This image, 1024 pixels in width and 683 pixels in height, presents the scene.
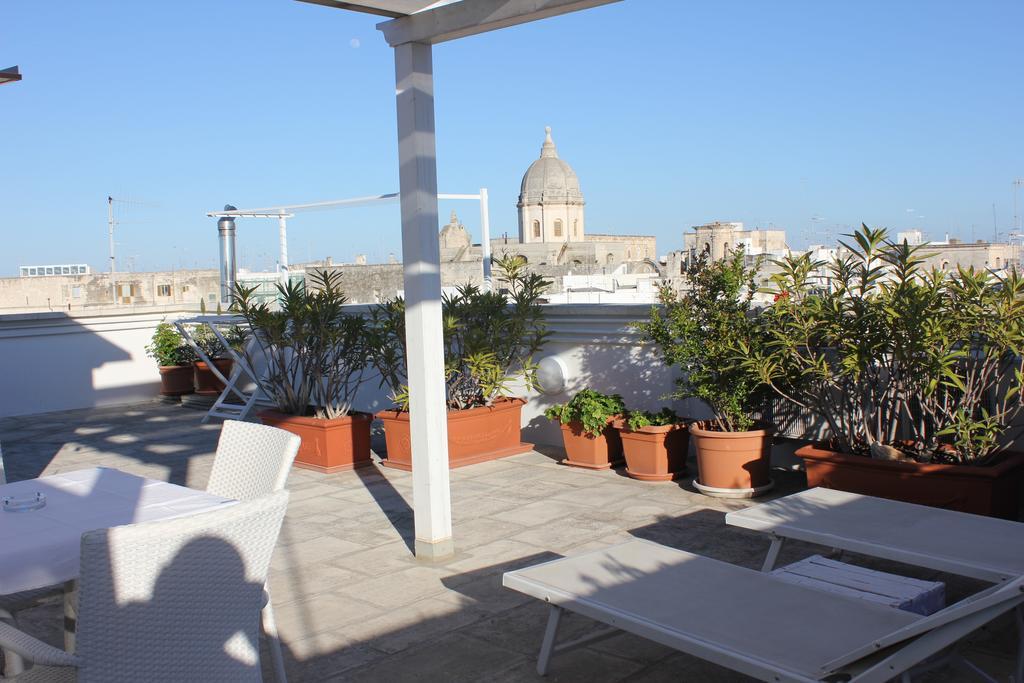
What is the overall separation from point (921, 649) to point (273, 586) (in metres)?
2.67

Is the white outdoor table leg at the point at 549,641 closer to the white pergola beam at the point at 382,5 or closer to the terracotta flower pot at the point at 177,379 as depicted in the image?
the white pergola beam at the point at 382,5

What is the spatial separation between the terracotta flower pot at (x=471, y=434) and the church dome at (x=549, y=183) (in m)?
69.1

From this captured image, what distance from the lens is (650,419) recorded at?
5789 mm

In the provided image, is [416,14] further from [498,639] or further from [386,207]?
[386,207]

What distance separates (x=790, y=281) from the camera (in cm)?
507

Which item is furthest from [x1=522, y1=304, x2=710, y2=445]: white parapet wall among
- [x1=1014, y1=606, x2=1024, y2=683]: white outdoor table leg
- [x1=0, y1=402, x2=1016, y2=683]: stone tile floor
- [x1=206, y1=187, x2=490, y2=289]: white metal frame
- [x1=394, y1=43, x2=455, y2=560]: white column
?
[x1=1014, y1=606, x2=1024, y2=683]: white outdoor table leg

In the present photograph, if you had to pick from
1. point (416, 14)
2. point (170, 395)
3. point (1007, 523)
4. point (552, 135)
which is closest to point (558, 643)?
point (1007, 523)

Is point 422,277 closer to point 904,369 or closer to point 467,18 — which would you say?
point 467,18

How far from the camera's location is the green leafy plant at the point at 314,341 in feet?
21.6

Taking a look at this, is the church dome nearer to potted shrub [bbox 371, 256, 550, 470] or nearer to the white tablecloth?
potted shrub [bbox 371, 256, 550, 470]

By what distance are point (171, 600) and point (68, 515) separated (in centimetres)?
94

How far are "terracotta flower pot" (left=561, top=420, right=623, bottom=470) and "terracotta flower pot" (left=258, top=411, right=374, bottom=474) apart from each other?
4.56 ft

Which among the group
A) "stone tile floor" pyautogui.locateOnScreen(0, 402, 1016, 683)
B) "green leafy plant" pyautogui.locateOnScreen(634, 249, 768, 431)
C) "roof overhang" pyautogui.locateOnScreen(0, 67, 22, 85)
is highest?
"roof overhang" pyautogui.locateOnScreen(0, 67, 22, 85)

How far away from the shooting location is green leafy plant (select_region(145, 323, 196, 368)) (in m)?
10.3
